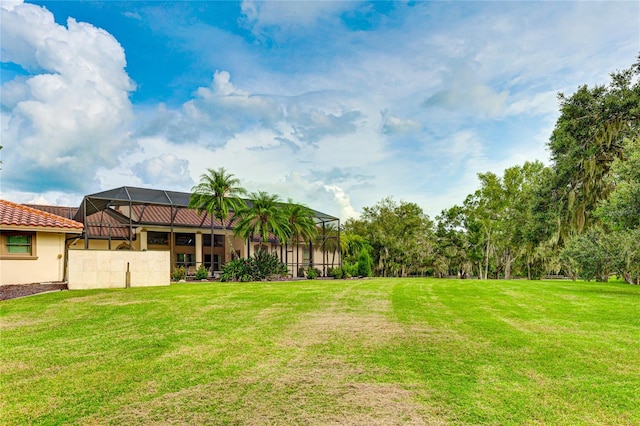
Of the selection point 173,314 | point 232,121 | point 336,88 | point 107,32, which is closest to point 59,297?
point 173,314

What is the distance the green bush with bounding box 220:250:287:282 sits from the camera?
74.6 ft

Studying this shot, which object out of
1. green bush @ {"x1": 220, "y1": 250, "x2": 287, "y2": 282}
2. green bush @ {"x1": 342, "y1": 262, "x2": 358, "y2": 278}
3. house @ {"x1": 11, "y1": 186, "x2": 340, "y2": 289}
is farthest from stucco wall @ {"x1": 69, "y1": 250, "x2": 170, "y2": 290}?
green bush @ {"x1": 342, "y1": 262, "x2": 358, "y2": 278}

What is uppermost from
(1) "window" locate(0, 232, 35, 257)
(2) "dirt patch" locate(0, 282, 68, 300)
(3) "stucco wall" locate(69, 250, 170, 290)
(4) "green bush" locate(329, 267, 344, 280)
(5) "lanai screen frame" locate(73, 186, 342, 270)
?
(5) "lanai screen frame" locate(73, 186, 342, 270)

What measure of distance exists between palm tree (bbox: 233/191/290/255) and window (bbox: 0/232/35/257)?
441 inches

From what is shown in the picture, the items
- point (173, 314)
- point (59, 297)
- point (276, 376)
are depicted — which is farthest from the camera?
point (59, 297)

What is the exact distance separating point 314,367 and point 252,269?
1856 cm

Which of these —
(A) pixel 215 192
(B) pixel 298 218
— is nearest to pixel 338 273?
(B) pixel 298 218

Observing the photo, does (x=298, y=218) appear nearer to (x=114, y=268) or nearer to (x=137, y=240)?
(x=137, y=240)

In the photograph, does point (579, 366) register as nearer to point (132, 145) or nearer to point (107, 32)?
point (107, 32)

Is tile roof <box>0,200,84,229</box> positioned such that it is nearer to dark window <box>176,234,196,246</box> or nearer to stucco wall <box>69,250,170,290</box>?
stucco wall <box>69,250,170,290</box>

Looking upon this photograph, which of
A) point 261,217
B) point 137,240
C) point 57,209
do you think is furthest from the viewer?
point 57,209

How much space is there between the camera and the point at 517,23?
1537 cm

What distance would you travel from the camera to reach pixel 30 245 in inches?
610

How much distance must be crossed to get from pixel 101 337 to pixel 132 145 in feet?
43.1
